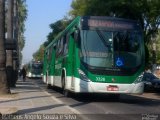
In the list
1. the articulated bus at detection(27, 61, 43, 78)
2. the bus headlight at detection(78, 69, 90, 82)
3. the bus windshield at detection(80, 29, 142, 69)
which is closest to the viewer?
the bus headlight at detection(78, 69, 90, 82)

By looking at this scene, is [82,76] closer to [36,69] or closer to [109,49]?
[109,49]

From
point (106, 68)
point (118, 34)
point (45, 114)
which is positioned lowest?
point (45, 114)

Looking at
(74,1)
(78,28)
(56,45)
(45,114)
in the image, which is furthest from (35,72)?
(45,114)

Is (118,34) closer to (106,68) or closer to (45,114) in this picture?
(106,68)

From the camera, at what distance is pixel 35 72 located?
77.5 m

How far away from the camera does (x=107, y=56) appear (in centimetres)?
2198

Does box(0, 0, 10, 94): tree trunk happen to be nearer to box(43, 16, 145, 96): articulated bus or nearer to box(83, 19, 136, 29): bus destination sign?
box(43, 16, 145, 96): articulated bus

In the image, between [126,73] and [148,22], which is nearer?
[126,73]

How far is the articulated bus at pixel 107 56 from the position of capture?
71.8 ft

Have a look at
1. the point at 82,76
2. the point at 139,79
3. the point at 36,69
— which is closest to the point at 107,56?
the point at 82,76

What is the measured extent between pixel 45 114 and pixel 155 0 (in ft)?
82.6

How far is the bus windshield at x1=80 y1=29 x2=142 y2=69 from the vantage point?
22.0 metres

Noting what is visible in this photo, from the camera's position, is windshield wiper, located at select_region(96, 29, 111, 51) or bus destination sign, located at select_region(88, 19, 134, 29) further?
bus destination sign, located at select_region(88, 19, 134, 29)

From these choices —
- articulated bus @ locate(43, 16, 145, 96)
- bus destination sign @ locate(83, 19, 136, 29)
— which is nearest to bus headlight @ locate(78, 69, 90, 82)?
articulated bus @ locate(43, 16, 145, 96)
